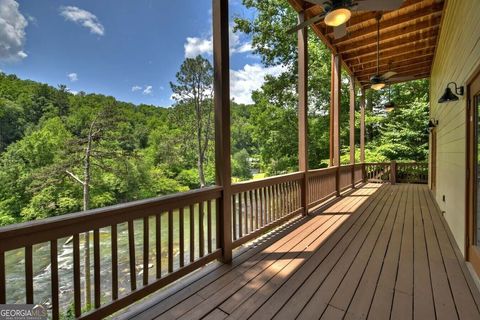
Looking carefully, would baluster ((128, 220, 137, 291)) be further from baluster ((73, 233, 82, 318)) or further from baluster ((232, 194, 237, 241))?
baluster ((232, 194, 237, 241))

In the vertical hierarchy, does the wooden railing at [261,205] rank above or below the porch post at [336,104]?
below

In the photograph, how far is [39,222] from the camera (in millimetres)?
1494

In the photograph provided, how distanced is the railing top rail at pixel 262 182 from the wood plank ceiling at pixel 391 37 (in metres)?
3.04

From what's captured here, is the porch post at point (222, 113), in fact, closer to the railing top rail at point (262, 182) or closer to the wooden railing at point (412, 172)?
the railing top rail at point (262, 182)

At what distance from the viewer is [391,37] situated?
6188 millimetres

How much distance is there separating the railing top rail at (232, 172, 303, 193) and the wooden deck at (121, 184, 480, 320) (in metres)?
0.75

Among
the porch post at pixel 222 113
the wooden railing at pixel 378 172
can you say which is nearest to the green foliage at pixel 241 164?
the wooden railing at pixel 378 172

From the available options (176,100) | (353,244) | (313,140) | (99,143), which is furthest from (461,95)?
(176,100)

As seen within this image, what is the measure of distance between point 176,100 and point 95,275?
18.6 m

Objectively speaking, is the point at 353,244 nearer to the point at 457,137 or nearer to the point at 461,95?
the point at 457,137

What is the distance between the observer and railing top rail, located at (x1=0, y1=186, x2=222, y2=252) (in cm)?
141

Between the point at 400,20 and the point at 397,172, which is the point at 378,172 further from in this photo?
the point at 400,20

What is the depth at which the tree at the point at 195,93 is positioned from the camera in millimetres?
17766

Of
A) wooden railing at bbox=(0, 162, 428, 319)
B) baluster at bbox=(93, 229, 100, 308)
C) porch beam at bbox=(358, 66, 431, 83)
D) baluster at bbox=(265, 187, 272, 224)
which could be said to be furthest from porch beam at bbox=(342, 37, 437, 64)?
baluster at bbox=(93, 229, 100, 308)
